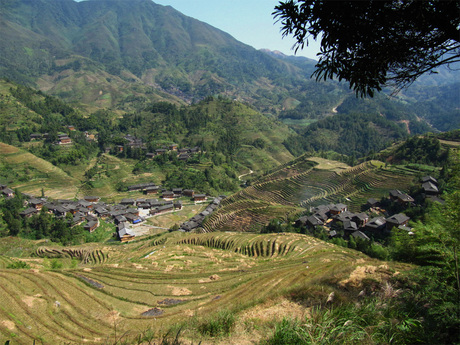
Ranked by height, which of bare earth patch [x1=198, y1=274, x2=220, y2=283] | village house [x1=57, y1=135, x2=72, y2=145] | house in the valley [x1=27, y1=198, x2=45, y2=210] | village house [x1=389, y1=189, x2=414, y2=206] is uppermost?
village house [x1=389, y1=189, x2=414, y2=206]

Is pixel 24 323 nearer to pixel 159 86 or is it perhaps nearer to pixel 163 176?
pixel 163 176

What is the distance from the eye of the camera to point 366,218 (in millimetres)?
30438

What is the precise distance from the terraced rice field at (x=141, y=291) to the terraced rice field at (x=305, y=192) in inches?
543

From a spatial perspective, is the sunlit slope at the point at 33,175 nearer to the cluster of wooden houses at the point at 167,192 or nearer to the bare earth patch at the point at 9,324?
the cluster of wooden houses at the point at 167,192

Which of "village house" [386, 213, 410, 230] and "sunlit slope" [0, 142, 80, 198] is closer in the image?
"village house" [386, 213, 410, 230]

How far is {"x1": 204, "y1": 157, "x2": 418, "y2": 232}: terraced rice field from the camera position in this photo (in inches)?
1400

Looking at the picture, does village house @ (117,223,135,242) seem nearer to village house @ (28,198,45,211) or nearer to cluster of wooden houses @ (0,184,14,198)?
village house @ (28,198,45,211)

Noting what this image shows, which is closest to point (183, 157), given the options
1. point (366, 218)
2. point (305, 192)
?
point (305, 192)

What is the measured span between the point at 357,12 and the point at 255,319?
733 cm

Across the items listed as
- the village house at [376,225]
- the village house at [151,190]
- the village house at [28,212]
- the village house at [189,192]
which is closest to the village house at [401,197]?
the village house at [376,225]

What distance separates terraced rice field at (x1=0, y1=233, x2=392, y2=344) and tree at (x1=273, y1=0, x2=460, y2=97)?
660 centimetres

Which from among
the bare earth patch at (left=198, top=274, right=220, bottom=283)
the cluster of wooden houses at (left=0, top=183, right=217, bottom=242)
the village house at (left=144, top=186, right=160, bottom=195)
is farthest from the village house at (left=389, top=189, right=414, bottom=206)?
the village house at (left=144, top=186, right=160, bottom=195)

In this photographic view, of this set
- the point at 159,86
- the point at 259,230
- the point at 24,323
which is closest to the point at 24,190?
the point at 259,230

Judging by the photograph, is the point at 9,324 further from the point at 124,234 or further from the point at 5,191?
the point at 5,191
